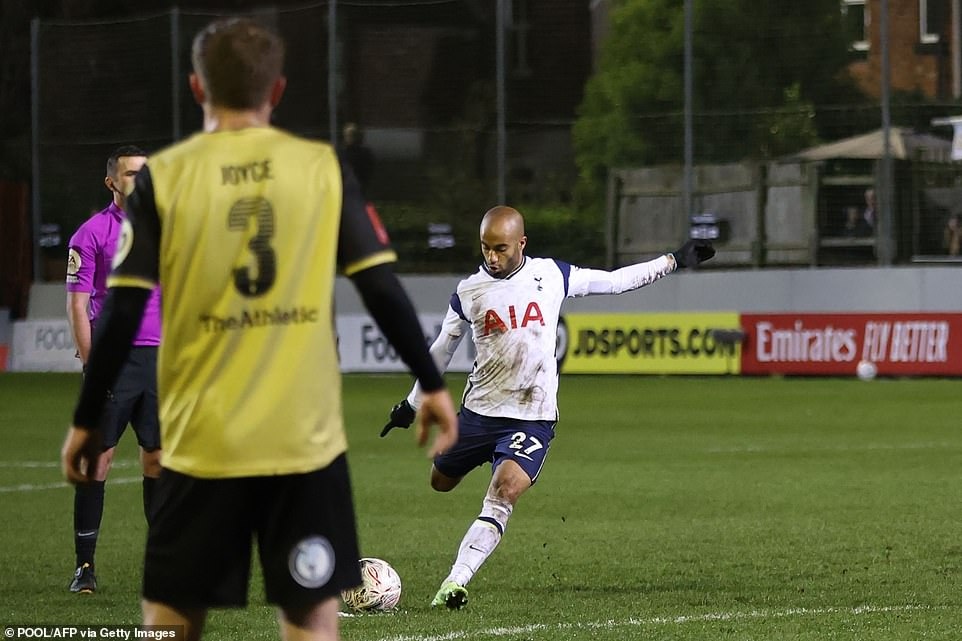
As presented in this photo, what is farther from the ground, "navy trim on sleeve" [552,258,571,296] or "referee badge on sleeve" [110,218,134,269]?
"referee badge on sleeve" [110,218,134,269]

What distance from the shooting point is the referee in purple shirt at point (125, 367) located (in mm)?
9227

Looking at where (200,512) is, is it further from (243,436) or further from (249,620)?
(249,620)

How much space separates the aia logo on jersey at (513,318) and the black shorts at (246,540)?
14.0ft

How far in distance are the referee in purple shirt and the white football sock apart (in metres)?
1.72

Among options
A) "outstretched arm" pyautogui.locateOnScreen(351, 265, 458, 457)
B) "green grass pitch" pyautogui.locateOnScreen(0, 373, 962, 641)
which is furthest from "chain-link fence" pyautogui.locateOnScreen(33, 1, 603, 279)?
"outstretched arm" pyautogui.locateOnScreen(351, 265, 458, 457)

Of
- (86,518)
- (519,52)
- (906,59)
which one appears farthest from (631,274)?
(519,52)

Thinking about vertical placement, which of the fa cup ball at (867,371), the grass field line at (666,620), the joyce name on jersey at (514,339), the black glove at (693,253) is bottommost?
the fa cup ball at (867,371)

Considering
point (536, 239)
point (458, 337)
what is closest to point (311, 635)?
point (458, 337)

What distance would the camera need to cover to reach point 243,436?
461 cm

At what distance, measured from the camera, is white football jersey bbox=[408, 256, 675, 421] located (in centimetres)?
886

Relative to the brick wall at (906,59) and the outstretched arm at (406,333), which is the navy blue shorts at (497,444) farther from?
the brick wall at (906,59)

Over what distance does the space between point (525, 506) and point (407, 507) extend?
32.8 inches

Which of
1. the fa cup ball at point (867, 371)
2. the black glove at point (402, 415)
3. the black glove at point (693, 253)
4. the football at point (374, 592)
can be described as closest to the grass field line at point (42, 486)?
the football at point (374, 592)

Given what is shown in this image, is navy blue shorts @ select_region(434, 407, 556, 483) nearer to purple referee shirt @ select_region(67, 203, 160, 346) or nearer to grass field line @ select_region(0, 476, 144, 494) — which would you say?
purple referee shirt @ select_region(67, 203, 160, 346)
